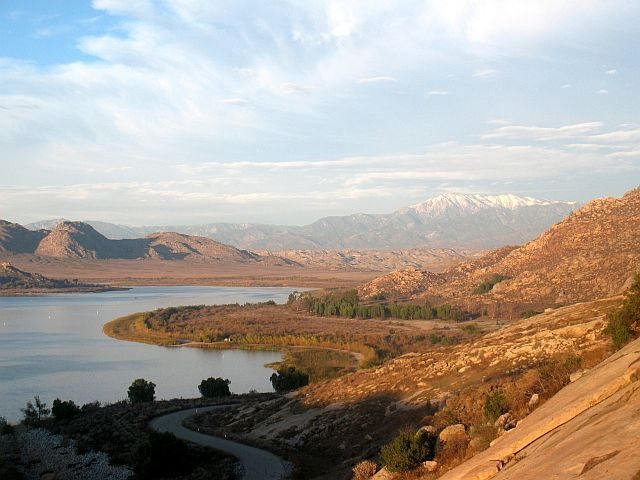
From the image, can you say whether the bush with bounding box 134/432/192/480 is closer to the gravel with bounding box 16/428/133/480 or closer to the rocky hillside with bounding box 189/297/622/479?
the gravel with bounding box 16/428/133/480

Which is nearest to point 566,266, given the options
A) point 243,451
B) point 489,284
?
point 489,284

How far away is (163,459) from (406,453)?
42.2ft

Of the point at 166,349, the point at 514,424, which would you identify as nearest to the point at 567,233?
the point at 166,349

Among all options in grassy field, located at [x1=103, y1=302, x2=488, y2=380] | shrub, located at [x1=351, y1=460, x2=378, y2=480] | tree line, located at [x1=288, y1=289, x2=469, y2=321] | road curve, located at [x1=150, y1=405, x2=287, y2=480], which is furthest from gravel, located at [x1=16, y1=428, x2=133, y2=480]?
tree line, located at [x1=288, y1=289, x2=469, y2=321]

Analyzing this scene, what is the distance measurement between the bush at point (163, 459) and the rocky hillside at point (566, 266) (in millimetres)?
62226

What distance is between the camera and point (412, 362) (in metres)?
35.3

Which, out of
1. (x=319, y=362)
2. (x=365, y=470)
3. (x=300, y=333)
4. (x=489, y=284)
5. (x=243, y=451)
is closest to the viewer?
(x=365, y=470)

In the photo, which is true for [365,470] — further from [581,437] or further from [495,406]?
[581,437]

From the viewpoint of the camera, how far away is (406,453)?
15156 millimetres

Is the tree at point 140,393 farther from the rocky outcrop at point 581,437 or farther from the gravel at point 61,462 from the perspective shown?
the rocky outcrop at point 581,437

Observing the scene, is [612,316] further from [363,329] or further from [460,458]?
[363,329]

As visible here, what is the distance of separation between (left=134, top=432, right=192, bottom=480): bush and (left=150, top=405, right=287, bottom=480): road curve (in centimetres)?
206

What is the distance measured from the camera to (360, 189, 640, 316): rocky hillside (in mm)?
88688

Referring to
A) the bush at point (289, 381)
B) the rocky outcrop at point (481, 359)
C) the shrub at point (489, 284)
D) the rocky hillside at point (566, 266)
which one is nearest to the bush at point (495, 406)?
the rocky outcrop at point (481, 359)
